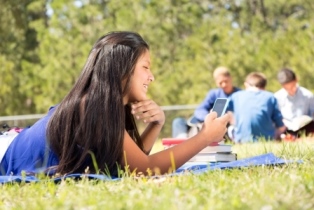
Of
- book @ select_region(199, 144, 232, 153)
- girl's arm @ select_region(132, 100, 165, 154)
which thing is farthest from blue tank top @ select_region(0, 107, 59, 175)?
book @ select_region(199, 144, 232, 153)

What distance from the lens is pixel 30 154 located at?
4691 millimetres

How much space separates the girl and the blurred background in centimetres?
1585

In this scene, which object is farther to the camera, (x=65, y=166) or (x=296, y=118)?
(x=296, y=118)

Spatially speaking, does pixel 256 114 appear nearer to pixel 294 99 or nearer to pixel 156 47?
pixel 294 99

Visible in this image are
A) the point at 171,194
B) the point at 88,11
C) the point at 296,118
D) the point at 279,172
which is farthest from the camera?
the point at 88,11

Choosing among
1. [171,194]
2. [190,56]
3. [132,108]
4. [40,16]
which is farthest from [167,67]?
[171,194]

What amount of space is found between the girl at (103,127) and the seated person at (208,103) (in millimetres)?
7156

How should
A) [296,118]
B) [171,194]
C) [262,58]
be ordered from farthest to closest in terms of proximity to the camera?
[262,58] → [296,118] → [171,194]

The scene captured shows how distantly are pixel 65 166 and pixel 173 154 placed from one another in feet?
1.87

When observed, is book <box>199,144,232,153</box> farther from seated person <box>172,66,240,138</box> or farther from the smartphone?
seated person <box>172,66,240,138</box>

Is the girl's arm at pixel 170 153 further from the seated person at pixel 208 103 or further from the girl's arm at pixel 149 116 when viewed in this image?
the seated person at pixel 208 103

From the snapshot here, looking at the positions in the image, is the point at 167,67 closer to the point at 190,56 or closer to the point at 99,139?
the point at 190,56

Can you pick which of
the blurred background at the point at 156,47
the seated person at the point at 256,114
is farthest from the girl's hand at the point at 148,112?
the blurred background at the point at 156,47

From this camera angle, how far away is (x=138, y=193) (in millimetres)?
3494
